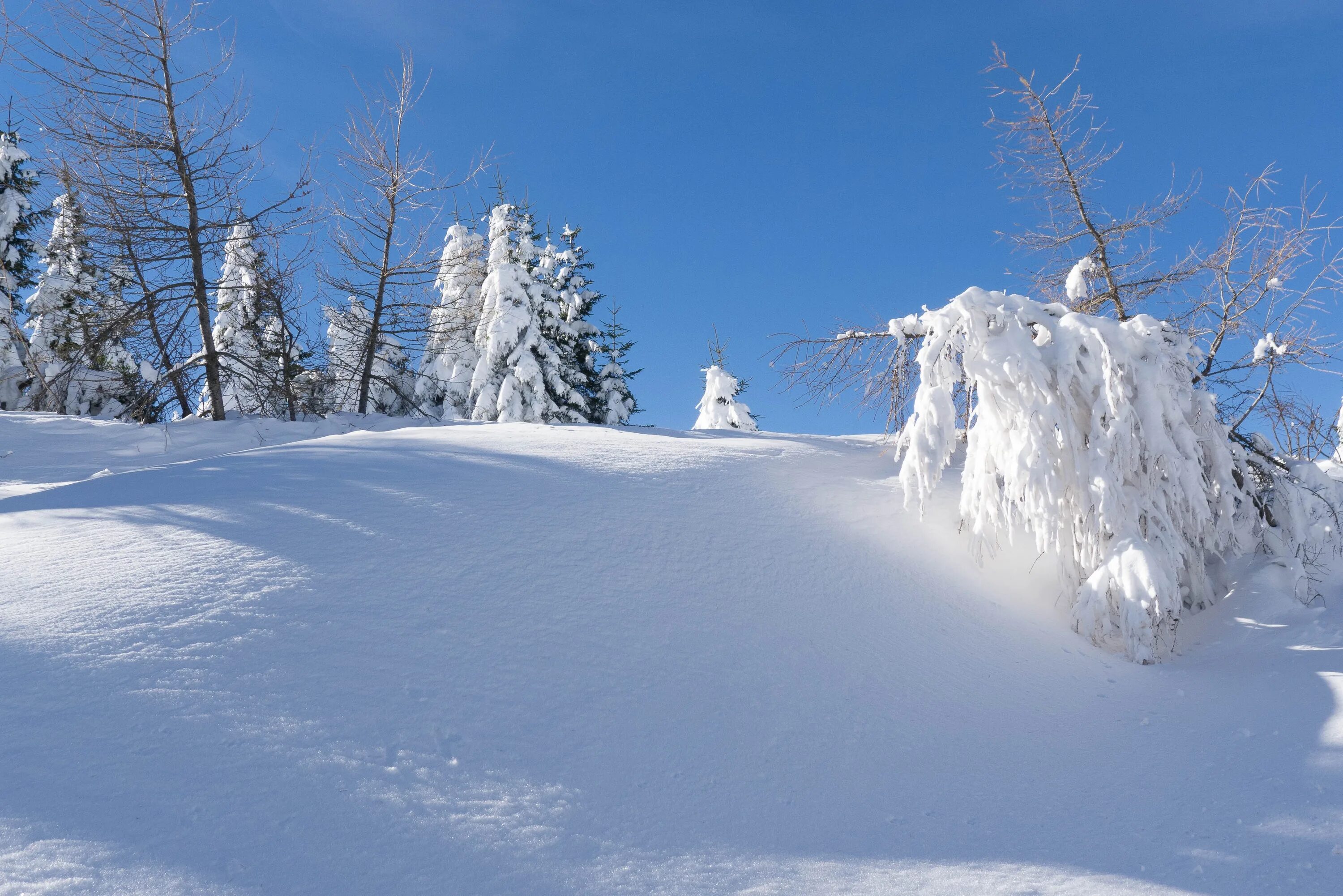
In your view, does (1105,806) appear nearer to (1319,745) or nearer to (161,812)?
(1319,745)

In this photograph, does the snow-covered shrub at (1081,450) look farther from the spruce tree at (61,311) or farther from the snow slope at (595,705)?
the spruce tree at (61,311)

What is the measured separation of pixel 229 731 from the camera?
2451mm

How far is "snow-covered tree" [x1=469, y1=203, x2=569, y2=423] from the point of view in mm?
18859

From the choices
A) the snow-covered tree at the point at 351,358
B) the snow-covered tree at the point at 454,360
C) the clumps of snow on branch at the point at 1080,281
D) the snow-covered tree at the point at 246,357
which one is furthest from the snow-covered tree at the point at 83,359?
the clumps of snow on branch at the point at 1080,281

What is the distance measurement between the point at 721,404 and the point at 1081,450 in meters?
18.2

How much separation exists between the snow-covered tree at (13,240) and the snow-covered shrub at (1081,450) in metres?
19.4

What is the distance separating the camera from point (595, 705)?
296 centimetres

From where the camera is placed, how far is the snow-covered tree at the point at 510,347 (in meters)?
18.9

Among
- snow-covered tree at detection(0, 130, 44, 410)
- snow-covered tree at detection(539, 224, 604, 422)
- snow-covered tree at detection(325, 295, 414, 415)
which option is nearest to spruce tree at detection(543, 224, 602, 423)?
snow-covered tree at detection(539, 224, 604, 422)

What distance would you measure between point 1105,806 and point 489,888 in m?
2.35

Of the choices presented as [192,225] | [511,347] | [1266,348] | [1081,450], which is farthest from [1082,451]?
[511,347]

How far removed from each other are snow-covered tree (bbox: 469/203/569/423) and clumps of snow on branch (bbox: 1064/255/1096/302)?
13573 mm

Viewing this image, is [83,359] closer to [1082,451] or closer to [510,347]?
[510,347]

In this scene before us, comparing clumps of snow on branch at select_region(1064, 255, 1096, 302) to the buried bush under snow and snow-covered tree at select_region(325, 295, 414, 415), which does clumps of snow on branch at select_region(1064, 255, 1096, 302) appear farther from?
snow-covered tree at select_region(325, 295, 414, 415)
